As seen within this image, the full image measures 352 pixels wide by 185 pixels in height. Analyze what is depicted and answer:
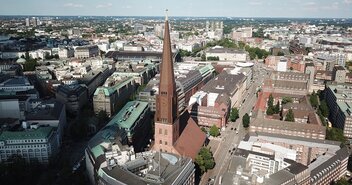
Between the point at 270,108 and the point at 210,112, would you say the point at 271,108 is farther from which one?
the point at 210,112

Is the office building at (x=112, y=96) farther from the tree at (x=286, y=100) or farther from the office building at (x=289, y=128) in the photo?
the tree at (x=286, y=100)

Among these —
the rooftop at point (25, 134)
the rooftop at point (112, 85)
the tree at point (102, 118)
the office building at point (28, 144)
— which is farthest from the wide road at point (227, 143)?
the rooftop at point (112, 85)

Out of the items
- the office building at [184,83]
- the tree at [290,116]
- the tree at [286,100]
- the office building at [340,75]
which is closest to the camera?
the tree at [290,116]

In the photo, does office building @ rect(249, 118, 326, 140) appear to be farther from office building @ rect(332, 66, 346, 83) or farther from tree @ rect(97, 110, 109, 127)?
office building @ rect(332, 66, 346, 83)

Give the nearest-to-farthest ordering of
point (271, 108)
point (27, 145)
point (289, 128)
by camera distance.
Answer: point (27, 145) → point (289, 128) → point (271, 108)

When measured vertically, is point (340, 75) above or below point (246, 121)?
above

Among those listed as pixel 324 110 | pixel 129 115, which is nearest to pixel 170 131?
pixel 129 115

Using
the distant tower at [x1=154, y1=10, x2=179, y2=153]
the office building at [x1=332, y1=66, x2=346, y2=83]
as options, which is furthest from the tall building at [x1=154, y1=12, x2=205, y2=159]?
the office building at [x1=332, y1=66, x2=346, y2=83]
